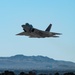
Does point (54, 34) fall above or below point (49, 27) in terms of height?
below

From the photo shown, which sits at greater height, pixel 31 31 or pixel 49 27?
pixel 49 27

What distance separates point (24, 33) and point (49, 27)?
39.0m

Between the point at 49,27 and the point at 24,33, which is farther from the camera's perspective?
the point at 49,27

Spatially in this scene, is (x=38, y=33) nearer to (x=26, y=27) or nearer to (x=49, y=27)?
(x=26, y=27)

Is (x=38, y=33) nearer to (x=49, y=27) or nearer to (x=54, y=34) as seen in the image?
(x=54, y=34)

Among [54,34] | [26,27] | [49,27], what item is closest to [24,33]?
[26,27]

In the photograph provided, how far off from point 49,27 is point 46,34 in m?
34.1

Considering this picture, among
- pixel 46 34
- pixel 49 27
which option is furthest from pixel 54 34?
pixel 49 27

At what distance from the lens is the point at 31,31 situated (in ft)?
444

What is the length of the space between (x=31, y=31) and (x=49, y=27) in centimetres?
3947

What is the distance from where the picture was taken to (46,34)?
459 ft

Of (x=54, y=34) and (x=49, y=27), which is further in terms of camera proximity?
(x=49, y=27)

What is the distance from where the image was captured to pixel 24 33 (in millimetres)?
136875

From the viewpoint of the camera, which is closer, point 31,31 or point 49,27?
point 31,31
